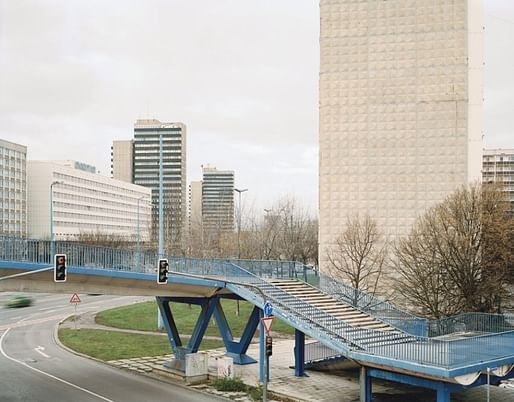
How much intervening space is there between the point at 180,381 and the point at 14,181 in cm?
9665

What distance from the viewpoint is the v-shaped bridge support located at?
102ft

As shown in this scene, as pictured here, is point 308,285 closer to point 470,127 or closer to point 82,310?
point 470,127

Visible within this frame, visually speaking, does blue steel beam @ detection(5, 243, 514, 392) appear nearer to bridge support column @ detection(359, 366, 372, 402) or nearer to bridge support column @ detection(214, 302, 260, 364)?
bridge support column @ detection(359, 366, 372, 402)

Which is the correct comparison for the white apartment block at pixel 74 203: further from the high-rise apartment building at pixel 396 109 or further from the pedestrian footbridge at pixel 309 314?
the pedestrian footbridge at pixel 309 314

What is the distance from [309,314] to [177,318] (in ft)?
84.3

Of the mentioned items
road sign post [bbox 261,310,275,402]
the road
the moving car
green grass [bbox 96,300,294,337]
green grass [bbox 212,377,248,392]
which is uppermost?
road sign post [bbox 261,310,275,402]

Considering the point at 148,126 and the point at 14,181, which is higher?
the point at 148,126

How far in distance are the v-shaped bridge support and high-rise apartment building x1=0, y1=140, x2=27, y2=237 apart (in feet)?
279

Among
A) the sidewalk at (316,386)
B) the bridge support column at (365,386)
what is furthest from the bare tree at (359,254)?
the bridge support column at (365,386)

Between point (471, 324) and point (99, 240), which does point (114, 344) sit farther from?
point (99, 240)

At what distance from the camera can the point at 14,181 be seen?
115250mm

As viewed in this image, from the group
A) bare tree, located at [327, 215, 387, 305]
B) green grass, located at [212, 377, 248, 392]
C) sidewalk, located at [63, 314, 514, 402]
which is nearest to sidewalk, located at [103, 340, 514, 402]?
sidewalk, located at [63, 314, 514, 402]

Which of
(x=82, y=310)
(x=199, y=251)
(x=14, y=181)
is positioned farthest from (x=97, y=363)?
(x=14, y=181)

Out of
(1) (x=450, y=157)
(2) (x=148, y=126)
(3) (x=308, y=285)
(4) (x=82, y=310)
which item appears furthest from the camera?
(2) (x=148, y=126)
